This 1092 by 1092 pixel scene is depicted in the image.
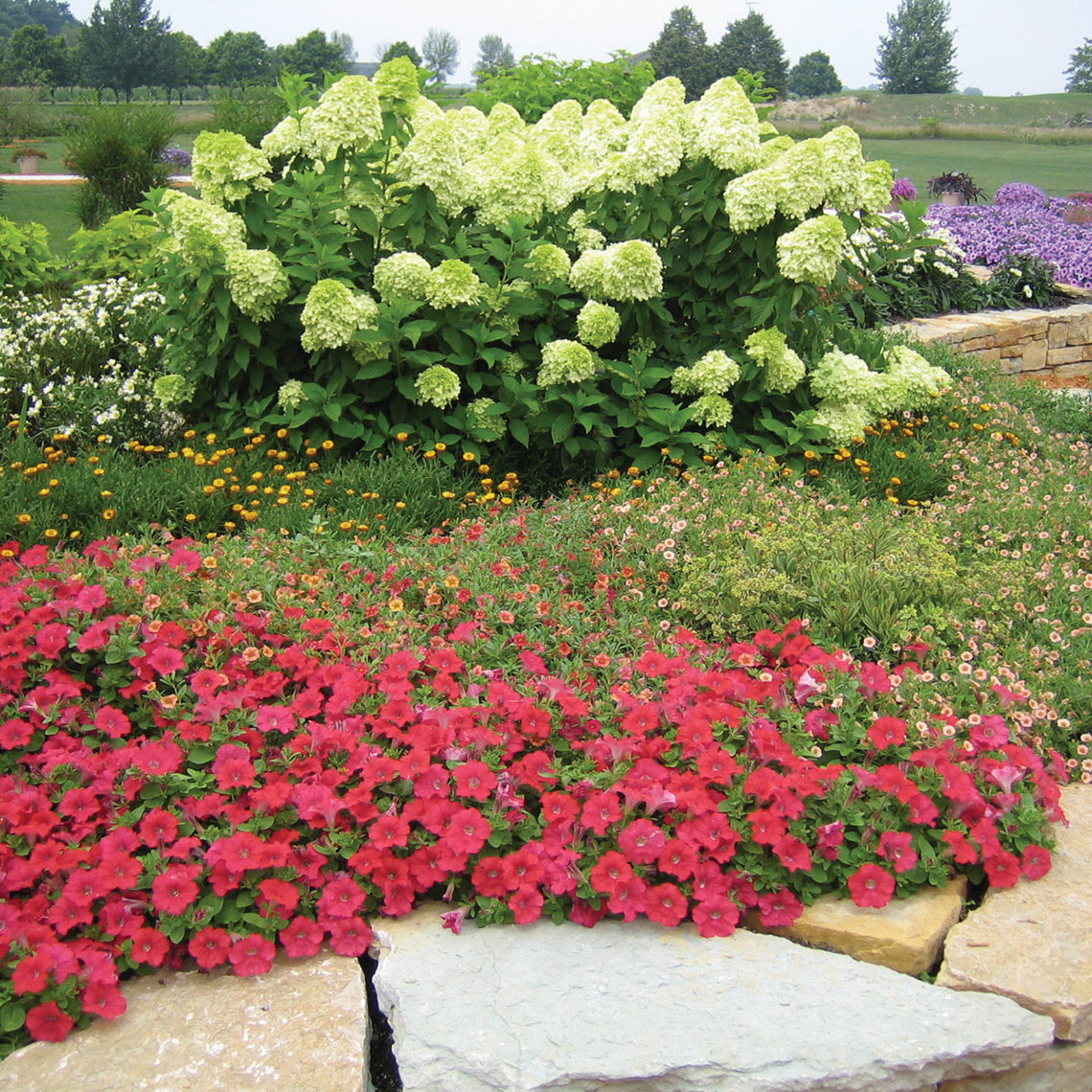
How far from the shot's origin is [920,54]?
74000mm

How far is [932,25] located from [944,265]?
8003cm

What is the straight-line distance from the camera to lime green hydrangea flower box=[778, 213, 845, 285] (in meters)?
4.30

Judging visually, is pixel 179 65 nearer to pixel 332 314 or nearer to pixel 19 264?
pixel 19 264

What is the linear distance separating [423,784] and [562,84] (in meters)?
7.30

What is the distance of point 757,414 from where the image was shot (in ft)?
16.2

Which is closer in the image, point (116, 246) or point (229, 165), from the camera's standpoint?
point (229, 165)

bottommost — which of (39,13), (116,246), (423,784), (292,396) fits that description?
(423,784)

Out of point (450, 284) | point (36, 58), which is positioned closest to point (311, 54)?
point (36, 58)

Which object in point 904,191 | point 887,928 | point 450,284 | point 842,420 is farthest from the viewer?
point 904,191

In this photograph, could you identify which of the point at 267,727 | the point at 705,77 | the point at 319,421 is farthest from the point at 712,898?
the point at 705,77

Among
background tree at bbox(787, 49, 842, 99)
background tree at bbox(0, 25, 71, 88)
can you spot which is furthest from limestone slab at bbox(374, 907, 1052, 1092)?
background tree at bbox(787, 49, 842, 99)

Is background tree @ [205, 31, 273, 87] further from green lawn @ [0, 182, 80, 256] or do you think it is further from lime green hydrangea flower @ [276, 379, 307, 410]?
lime green hydrangea flower @ [276, 379, 307, 410]

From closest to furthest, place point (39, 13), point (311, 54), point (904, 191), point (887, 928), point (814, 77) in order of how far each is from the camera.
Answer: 1. point (887, 928)
2. point (904, 191)
3. point (311, 54)
4. point (814, 77)
5. point (39, 13)

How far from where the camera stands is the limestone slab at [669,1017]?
1958 millimetres
